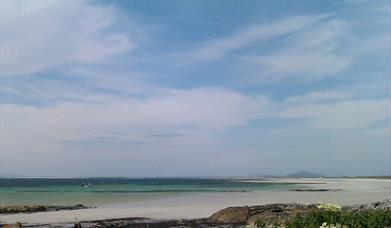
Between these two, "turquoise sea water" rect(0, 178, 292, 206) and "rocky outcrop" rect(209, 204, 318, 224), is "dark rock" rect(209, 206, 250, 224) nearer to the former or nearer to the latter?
"rocky outcrop" rect(209, 204, 318, 224)

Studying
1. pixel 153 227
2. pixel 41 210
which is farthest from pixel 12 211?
pixel 153 227

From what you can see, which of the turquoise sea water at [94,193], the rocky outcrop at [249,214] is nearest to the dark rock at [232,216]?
the rocky outcrop at [249,214]

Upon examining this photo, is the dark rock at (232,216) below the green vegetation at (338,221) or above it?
below

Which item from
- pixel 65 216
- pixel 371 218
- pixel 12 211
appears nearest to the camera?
pixel 371 218

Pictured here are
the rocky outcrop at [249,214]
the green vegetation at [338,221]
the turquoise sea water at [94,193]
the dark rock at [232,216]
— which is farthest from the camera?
the turquoise sea water at [94,193]

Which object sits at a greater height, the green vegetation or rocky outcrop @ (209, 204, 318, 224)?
the green vegetation

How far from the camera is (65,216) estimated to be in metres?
34.7

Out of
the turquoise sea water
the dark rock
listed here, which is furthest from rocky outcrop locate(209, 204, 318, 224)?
the turquoise sea water

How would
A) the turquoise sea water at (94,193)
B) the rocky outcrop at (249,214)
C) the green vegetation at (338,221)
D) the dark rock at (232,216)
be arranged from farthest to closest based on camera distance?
the turquoise sea water at (94,193) → the dark rock at (232,216) → the rocky outcrop at (249,214) → the green vegetation at (338,221)

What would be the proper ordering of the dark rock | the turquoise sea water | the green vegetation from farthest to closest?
the turquoise sea water, the dark rock, the green vegetation

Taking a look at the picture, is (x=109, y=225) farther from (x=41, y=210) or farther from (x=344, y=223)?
(x=344, y=223)

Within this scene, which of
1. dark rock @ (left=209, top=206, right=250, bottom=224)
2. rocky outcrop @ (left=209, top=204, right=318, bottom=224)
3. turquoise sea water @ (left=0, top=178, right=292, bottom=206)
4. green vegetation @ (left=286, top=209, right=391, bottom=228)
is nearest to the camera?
green vegetation @ (left=286, top=209, right=391, bottom=228)

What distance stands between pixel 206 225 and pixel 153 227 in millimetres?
2769

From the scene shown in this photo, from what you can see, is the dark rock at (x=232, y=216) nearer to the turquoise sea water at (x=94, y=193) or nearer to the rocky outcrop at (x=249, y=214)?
the rocky outcrop at (x=249, y=214)
